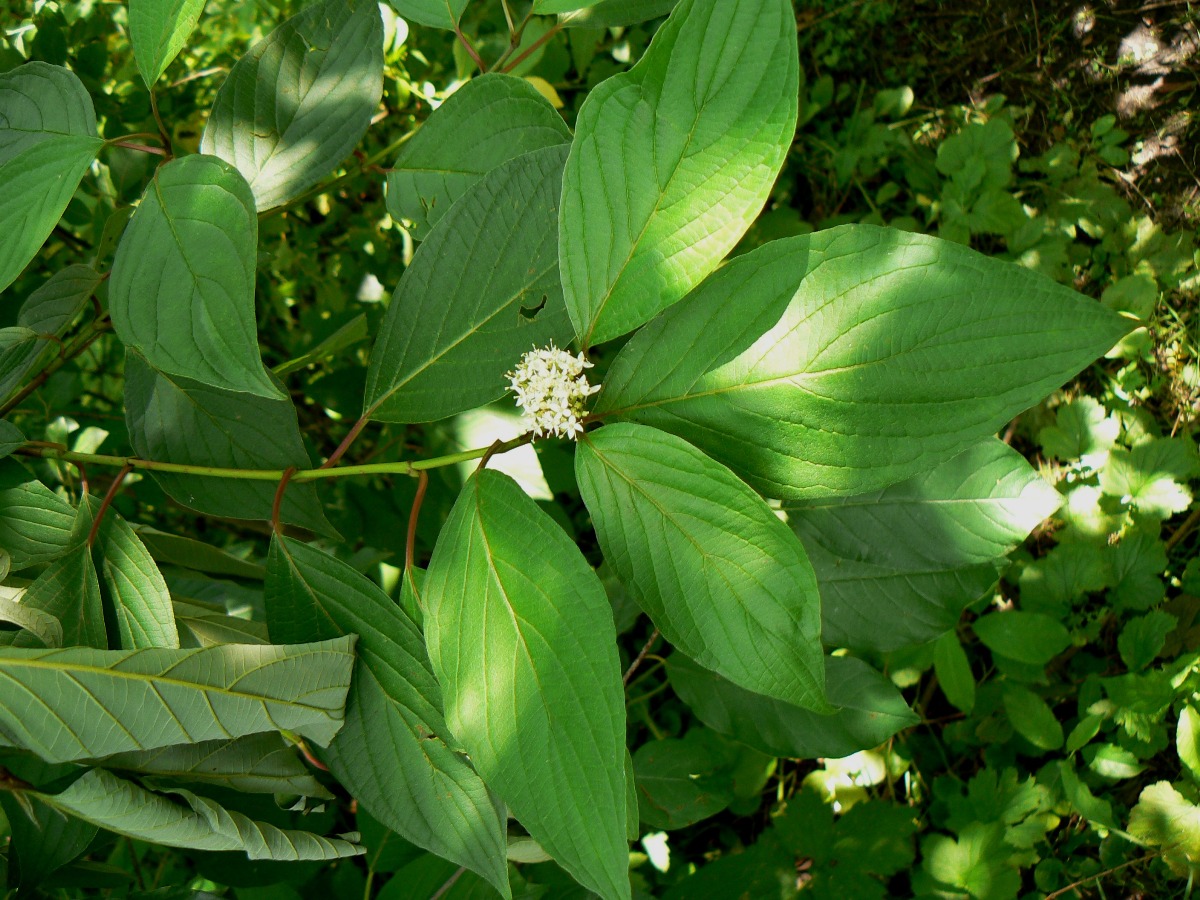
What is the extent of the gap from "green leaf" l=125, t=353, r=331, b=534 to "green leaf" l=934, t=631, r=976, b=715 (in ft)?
3.55

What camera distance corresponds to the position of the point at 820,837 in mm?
1455

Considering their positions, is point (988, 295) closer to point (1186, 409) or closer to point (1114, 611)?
point (1114, 611)

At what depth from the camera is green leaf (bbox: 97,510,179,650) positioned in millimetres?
915

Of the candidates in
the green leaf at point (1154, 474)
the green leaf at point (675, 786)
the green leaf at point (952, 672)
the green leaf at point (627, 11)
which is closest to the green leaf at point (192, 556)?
the green leaf at point (675, 786)

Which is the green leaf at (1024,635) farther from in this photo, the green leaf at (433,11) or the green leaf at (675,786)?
the green leaf at (433,11)

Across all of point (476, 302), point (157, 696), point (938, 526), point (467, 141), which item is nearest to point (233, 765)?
point (157, 696)

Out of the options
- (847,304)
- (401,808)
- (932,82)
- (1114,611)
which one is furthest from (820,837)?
(932,82)

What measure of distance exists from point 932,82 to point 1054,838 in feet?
5.39

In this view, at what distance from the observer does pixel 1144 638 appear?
A: 1.49 m

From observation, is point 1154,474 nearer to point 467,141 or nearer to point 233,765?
point 467,141

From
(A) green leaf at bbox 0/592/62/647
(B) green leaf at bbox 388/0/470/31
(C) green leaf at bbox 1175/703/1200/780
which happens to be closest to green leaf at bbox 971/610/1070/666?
(C) green leaf at bbox 1175/703/1200/780

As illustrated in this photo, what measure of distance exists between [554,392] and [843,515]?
0.48 meters

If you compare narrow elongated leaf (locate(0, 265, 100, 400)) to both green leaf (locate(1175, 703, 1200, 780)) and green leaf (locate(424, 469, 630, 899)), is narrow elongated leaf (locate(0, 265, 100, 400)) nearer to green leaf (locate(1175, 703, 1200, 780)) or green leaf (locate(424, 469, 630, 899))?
green leaf (locate(424, 469, 630, 899))

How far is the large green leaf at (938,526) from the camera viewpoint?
1.04 metres
